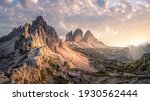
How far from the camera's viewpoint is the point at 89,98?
31359mm

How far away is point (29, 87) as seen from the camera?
112 ft

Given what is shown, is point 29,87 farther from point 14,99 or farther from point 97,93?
point 97,93

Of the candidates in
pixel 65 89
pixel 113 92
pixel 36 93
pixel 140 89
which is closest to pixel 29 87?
pixel 36 93

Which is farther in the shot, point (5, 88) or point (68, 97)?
point (5, 88)

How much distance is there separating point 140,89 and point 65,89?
886cm

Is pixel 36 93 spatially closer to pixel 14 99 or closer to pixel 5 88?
pixel 14 99

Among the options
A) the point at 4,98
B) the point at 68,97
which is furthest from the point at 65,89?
the point at 4,98

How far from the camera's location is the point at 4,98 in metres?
32.3

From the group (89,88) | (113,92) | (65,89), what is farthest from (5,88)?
(113,92)

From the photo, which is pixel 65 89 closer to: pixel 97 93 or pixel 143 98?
pixel 97 93

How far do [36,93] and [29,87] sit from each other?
2014mm

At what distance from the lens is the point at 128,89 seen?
110 feet

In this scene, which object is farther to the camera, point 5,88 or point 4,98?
point 5,88

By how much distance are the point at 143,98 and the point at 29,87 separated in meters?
13.2
